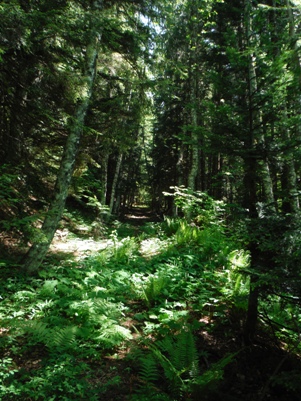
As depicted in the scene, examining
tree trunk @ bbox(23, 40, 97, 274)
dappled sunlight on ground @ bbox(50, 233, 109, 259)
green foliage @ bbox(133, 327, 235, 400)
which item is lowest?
A: green foliage @ bbox(133, 327, 235, 400)

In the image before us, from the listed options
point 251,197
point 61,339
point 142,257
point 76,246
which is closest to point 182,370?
point 61,339

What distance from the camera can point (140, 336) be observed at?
4.11 m

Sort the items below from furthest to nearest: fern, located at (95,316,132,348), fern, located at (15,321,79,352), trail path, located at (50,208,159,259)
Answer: trail path, located at (50,208,159,259) → fern, located at (95,316,132,348) → fern, located at (15,321,79,352)

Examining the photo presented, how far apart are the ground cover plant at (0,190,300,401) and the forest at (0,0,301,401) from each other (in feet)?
0.08

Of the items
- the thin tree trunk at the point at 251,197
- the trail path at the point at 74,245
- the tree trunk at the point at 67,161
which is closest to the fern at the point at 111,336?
the thin tree trunk at the point at 251,197

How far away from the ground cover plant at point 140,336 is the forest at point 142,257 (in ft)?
0.08

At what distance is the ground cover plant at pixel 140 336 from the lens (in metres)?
2.90

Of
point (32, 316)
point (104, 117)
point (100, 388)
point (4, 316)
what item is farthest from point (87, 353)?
point (104, 117)

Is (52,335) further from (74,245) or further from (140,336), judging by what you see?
(74,245)

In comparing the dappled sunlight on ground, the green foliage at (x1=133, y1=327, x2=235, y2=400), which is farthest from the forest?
the dappled sunlight on ground

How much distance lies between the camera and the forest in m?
3.06

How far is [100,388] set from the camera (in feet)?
9.81

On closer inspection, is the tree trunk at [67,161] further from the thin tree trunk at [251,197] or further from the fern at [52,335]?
the thin tree trunk at [251,197]

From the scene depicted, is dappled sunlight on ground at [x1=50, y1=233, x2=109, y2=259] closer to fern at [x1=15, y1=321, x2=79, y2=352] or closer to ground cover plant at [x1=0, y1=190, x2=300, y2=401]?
ground cover plant at [x1=0, y1=190, x2=300, y2=401]
